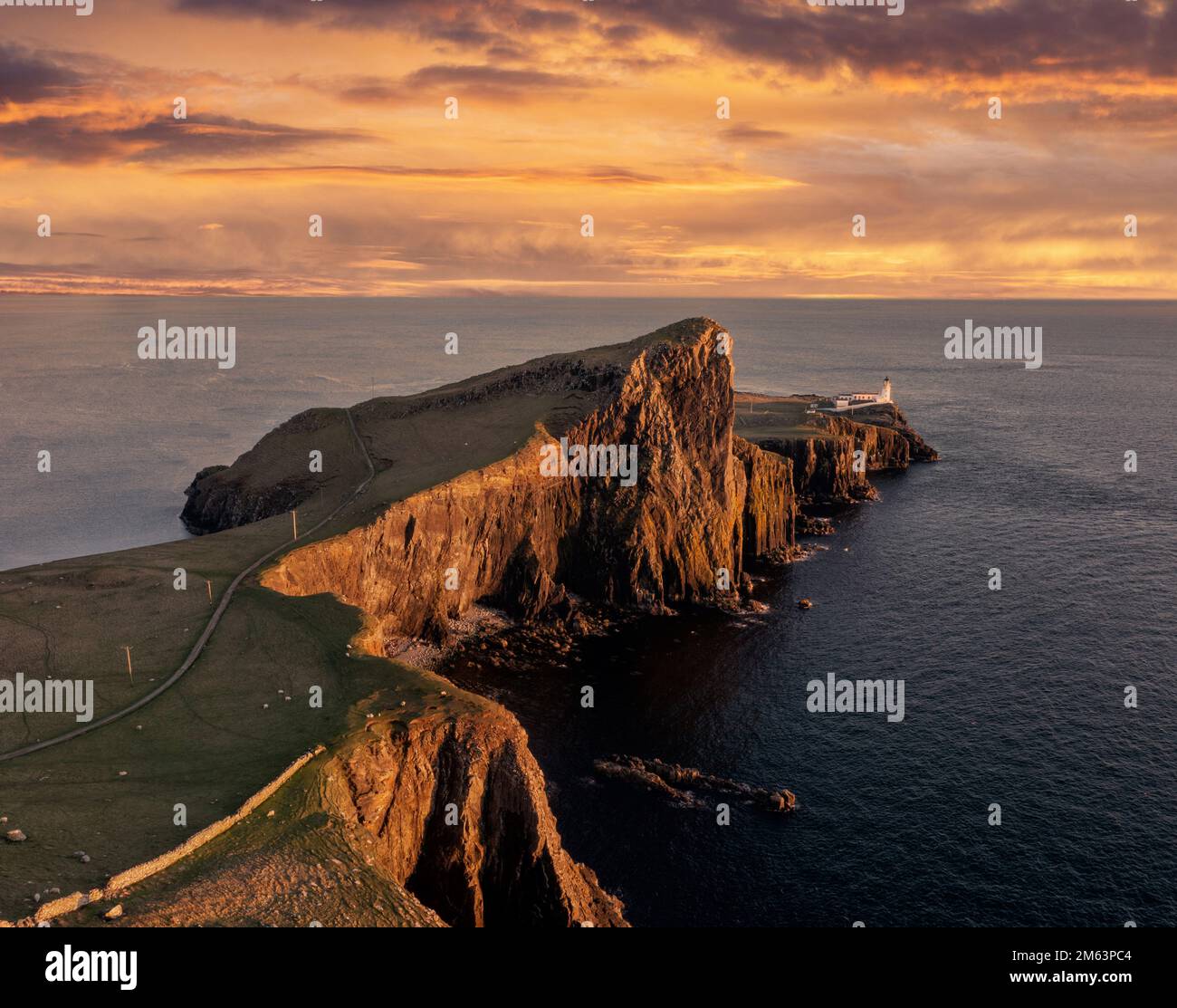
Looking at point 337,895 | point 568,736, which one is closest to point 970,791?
point 568,736

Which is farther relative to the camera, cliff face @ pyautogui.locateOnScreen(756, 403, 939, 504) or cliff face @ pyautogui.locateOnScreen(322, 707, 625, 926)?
cliff face @ pyautogui.locateOnScreen(756, 403, 939, 504)

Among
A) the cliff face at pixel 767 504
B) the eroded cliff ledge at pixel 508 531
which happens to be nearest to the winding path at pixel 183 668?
the eroded cliff ledge at pixel 508 531

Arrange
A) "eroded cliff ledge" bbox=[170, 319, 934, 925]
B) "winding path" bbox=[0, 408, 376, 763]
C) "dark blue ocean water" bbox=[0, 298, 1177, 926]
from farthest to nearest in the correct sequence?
"dark blue ocean water" bbox=[0, 298, 1177, 926], "eroded cliff ledge" bbox=[170, 319, 934, 925], "winding path" bbox=[0, 408, 376, 763]

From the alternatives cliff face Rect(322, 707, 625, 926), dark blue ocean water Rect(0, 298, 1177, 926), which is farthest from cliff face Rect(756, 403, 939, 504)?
cliff face Rect(322, 707, 625, 926)

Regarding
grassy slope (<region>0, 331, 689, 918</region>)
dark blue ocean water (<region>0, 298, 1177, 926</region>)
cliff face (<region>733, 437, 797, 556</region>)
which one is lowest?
dark blue ocean water (<region>0, 298, 1177, 926</region>)

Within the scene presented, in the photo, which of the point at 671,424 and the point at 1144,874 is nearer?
the point at 1144,874

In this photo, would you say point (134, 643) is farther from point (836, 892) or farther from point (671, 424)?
point (671, 424)

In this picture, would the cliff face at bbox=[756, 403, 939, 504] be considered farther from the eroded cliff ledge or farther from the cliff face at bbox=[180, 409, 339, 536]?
the cliff face at bbox=[180, 409, 339, 536]
